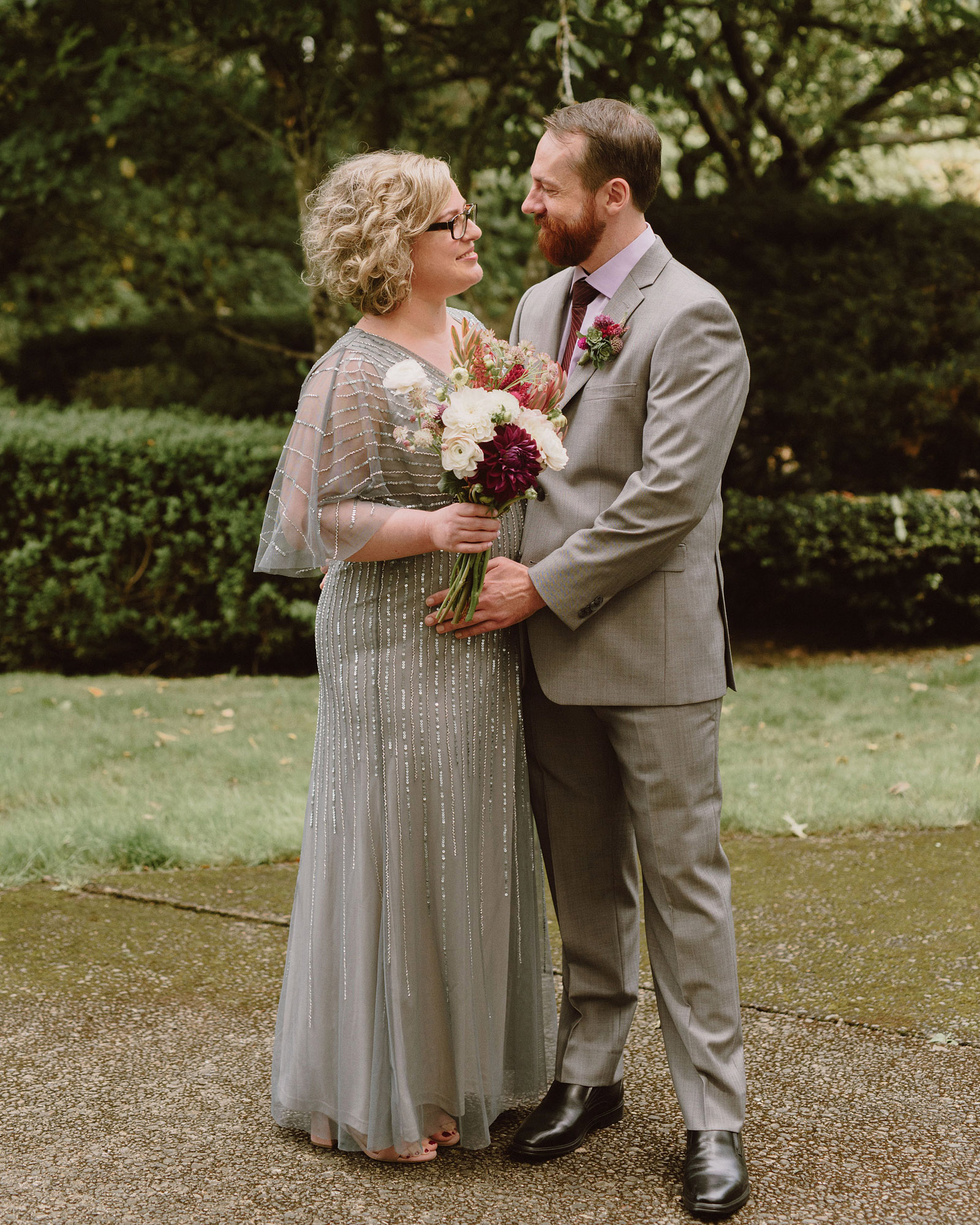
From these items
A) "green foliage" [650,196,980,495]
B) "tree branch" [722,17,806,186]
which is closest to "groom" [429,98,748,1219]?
"green foliage" [650,196,980,495]

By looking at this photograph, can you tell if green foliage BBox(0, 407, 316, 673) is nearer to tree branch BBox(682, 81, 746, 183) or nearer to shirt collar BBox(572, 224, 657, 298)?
tree branch BBox(682, 81, 746, 183)

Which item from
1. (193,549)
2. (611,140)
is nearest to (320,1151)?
(611,140)

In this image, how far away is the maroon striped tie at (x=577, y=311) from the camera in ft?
9.01

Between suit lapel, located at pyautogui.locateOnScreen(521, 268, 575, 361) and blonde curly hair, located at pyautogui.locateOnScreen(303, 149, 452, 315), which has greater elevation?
blonde curly hair, located at pyautogui.locateOnScreen(303, 149, 452, 315)

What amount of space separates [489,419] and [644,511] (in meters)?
0.37

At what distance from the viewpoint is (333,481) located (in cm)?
262

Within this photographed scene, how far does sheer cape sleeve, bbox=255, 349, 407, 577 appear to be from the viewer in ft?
8.55

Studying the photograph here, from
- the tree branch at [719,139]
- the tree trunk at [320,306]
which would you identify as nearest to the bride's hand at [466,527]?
the tree trunk at [320,306]

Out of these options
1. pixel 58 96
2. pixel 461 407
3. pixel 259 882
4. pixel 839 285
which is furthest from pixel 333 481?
pixel 58 96

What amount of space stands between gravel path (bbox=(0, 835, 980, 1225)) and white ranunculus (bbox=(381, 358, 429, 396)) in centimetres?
165

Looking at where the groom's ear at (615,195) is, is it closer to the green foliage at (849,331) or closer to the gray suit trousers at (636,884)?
the gray suit trousers at (636,884)

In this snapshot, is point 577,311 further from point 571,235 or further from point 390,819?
point 390,819

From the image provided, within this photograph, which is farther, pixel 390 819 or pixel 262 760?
pixel 262 760

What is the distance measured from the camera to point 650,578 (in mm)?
2602
